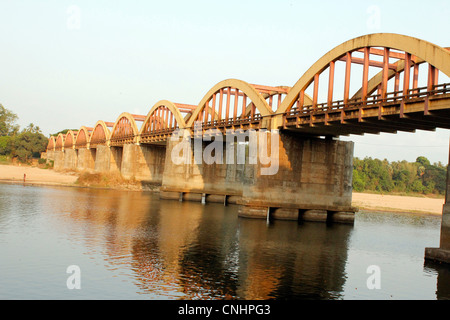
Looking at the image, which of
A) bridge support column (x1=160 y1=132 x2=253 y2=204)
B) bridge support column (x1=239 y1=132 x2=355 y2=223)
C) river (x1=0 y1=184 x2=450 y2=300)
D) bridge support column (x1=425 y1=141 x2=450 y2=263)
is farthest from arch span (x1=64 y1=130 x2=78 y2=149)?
bridge support column (x1=425 y1=141 x2=450 y2=263)

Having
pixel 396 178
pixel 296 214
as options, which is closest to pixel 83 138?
pixel 396 178

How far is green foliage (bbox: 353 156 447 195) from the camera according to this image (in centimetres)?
13200

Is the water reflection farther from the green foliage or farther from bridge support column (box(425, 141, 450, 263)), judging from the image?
the green foliage

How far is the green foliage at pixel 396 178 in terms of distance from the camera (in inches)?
5197

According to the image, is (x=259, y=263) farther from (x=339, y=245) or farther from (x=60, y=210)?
(x=60, y=210)

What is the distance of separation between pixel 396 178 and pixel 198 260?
13057 cm

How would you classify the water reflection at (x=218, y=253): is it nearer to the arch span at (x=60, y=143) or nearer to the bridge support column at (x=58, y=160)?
the bridge support column at (x=58, y=160)

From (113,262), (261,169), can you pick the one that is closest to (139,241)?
(113,262)

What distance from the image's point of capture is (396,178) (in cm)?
14062

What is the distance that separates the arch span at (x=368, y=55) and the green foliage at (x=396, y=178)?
92.6 meters

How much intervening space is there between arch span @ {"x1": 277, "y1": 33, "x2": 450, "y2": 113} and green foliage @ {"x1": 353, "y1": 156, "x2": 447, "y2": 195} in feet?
304

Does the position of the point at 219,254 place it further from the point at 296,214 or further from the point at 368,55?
the point at 296,214

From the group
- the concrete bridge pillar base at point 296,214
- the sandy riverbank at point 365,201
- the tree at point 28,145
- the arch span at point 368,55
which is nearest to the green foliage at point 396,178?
the sandy riverbank at point 365,201

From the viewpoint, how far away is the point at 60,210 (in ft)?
123
